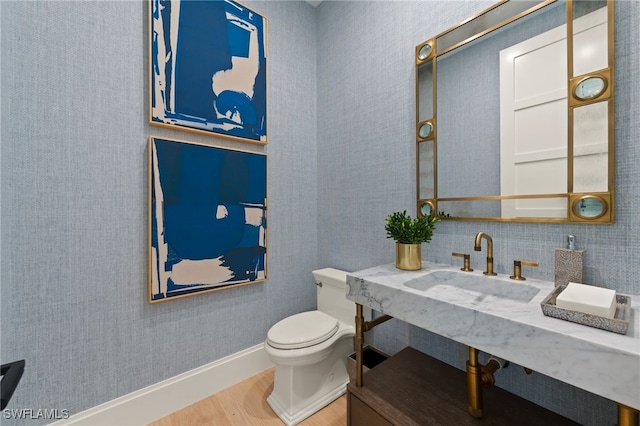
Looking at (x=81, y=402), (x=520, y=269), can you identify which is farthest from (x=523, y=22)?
(x=81, y=402)

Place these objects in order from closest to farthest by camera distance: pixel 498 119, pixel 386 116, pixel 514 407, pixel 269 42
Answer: pixel 514 407 < pixel 498 119 < pixel 386 116 < pixel 269 42

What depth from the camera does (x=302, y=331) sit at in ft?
4.92

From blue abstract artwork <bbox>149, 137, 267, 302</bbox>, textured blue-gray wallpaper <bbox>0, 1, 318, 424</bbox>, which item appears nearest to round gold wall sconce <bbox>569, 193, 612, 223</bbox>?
blue abstract artwork <bbox>149, 137, 267, 302</bbox>

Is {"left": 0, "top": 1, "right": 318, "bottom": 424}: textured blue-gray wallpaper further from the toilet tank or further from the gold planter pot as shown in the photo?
the gold planter pot

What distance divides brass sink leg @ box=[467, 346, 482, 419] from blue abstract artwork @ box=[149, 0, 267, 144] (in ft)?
5.34

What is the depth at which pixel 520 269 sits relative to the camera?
1.10 meters

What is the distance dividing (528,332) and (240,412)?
4.88 ft

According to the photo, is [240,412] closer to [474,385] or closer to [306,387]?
[306,387]

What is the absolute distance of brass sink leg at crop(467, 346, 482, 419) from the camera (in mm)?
950

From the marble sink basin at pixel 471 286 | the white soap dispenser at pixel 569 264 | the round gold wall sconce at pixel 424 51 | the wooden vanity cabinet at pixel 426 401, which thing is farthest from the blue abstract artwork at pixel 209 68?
the white soap dispenser at pixel 569 264

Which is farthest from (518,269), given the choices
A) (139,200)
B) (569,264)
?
(139,200)

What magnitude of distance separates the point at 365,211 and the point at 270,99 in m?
1.03

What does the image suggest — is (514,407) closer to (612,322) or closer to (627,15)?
(612,322)

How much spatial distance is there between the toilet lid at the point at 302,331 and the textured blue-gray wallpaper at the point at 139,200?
0.34m
